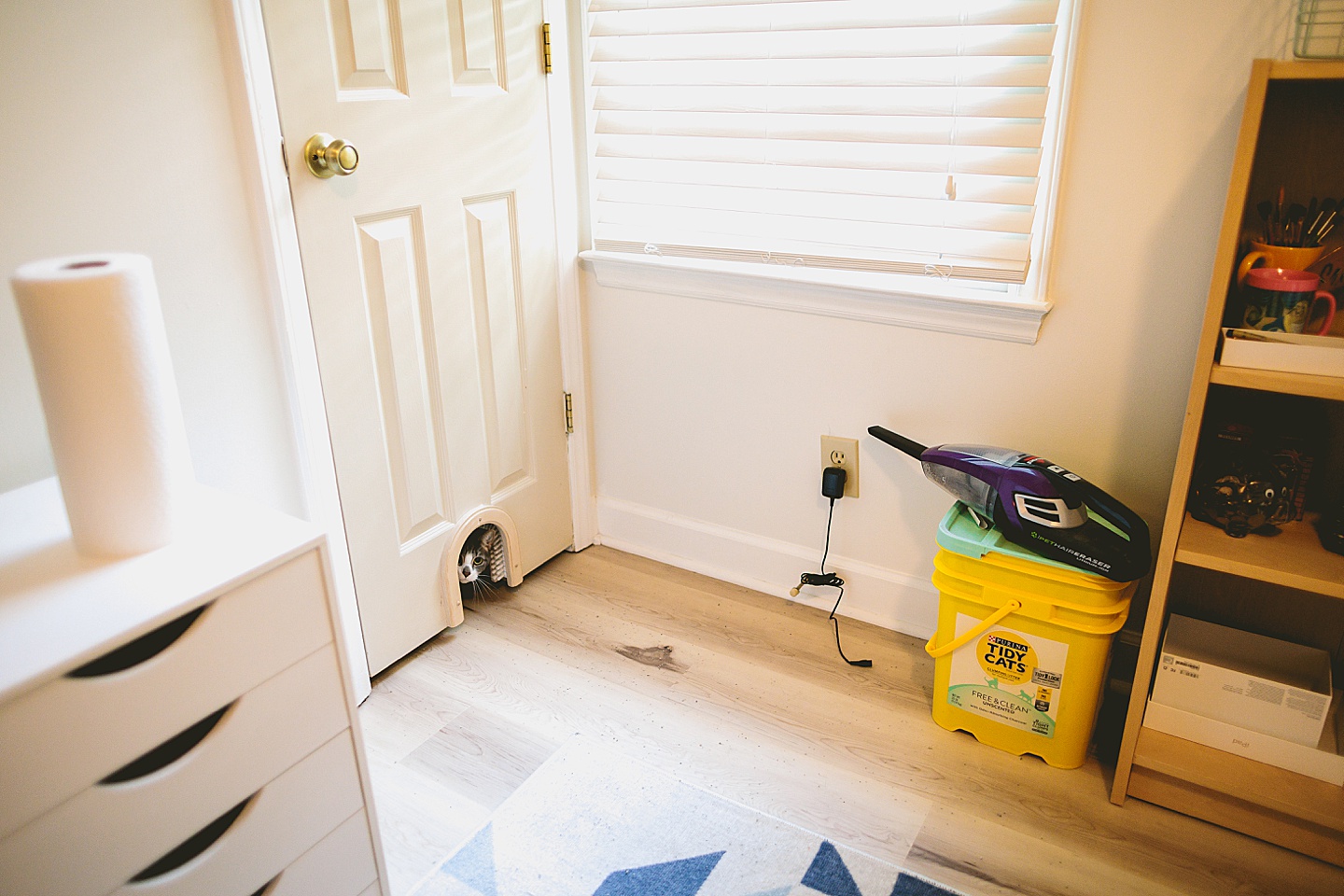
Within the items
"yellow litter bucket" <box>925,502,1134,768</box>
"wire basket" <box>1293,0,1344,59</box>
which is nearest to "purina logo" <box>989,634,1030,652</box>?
"yellow litter bucket" <box>925,502,1134,768</box>

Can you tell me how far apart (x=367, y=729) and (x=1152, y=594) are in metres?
1.43

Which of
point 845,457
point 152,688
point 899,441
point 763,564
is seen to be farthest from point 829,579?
point 152,688

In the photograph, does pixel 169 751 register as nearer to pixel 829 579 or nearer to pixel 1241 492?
pixel 829 579

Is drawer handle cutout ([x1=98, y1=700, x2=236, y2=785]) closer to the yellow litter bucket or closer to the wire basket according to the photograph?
the yellow litter bucket

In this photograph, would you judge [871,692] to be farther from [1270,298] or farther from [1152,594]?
[1270,298]

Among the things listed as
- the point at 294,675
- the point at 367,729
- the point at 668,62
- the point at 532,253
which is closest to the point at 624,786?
the point at 367,729

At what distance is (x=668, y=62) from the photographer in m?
1.91

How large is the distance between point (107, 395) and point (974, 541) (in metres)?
1.31

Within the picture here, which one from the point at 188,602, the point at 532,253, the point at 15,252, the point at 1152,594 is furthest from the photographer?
the point at 532,253

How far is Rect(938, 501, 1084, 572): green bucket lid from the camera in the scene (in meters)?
1.53

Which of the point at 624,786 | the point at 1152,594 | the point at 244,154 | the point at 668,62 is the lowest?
the point at 624,786

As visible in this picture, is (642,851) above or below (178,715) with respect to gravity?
below

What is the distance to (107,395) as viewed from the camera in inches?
37.1

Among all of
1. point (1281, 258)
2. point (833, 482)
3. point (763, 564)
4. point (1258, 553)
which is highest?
point (1281, 258)
